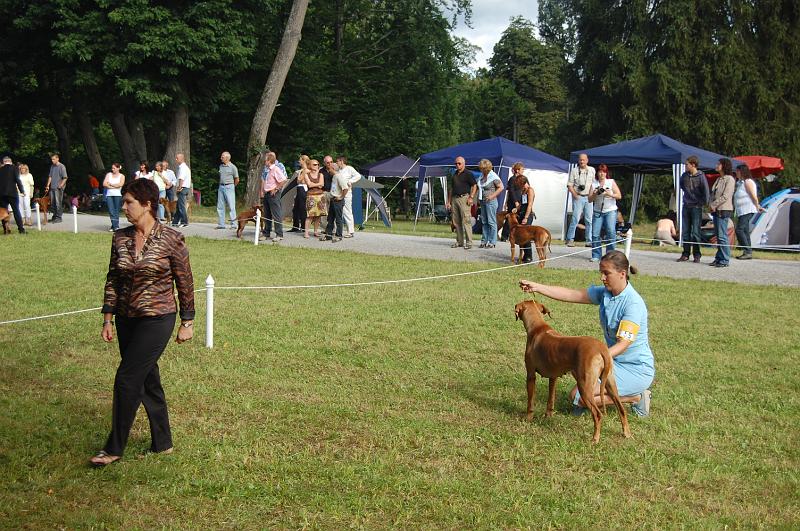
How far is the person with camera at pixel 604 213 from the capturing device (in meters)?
14.9

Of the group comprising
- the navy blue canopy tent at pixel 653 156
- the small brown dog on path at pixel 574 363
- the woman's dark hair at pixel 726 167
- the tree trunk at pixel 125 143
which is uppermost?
the tree trunk at pixel 125 143

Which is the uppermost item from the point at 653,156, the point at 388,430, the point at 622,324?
the point at 653,156

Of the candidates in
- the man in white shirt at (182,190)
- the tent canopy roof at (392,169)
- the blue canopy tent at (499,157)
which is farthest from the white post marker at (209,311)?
the tent canopy roof at (392,169)

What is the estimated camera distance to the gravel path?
14141 mm

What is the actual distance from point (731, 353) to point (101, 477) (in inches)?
244

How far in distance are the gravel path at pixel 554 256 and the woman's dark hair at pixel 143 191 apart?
10096mm

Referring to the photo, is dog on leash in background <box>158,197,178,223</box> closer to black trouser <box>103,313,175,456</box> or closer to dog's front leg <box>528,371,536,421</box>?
black trouser <box>103,313,175,456</box>

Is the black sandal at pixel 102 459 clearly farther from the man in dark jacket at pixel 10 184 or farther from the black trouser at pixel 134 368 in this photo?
the man in dark jacket at pixel 10 184

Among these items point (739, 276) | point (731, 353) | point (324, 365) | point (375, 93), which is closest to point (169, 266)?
point (324, 365)

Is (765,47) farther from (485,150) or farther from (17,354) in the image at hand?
(17,354)

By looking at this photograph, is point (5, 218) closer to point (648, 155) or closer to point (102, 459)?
point (648, 155)

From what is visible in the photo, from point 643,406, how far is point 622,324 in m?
0.75

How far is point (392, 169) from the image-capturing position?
33.2m

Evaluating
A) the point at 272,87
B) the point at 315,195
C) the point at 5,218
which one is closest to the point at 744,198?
the point at 315,195
